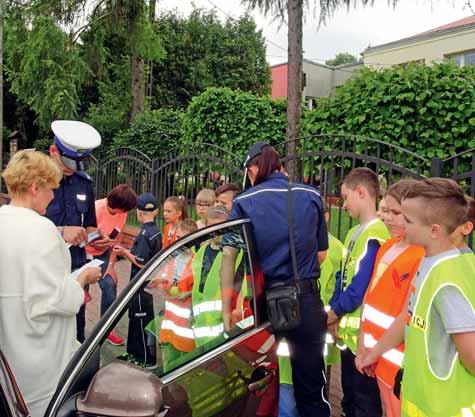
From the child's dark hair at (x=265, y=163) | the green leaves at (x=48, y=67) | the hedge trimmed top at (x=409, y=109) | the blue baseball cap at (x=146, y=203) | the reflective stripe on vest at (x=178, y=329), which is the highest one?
the green leaves at (x=48, y=67)

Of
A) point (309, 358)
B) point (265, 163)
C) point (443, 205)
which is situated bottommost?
point (309, 358)

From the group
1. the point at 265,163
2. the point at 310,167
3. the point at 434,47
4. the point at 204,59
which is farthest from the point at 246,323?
the point at 204,59

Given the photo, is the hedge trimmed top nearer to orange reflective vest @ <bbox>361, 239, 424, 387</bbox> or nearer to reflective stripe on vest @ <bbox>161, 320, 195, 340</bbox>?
orange reflective vest @ <bbox>361, 239, 424, 387</bbox>

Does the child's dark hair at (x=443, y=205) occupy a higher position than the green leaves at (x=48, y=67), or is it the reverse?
the green leaves at (x=48, y=67)

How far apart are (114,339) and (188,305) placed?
0.32m

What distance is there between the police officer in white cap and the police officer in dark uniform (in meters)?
1.69

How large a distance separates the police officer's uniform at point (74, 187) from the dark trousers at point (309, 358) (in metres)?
2.03

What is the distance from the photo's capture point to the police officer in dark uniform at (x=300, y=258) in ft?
8.34

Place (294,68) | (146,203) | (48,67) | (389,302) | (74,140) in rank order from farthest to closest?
(48,67), (294,68), (146,203), (74,140), (389,302)

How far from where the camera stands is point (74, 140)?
390 cm

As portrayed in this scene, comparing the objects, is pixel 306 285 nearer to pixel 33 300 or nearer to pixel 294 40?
pixel 33 300

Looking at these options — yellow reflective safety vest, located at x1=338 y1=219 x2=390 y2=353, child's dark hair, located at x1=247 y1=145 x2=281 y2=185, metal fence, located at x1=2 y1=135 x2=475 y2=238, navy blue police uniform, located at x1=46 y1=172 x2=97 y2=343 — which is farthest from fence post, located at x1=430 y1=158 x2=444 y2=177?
navy blue police uniform, located at x1=46 y1=172 x2=97 y2=343

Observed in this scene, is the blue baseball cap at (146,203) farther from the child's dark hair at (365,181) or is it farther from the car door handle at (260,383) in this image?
the car door handle at (260,383)

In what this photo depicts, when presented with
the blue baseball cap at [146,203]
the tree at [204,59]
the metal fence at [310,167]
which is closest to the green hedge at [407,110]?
the metal fence at [310,167]
